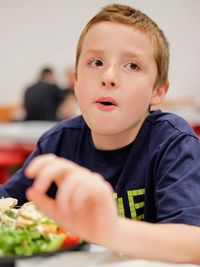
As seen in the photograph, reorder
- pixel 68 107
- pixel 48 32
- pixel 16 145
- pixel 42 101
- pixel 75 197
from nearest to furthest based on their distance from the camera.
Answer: pixel 75 197, pixel 16 145, pixel 42 101, pixel 68 107, pixel 48 32

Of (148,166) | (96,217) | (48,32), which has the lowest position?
(48,32)

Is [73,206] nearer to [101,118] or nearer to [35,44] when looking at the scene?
[101,118]

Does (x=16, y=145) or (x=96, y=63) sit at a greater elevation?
(x=96, y=63)

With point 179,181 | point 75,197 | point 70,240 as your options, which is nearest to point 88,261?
point 70,240

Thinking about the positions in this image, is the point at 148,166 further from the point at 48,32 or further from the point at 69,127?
the point at 48,32

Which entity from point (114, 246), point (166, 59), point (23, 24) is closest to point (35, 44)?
point (23, 24)

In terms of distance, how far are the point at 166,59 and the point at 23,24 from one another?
6.40 m

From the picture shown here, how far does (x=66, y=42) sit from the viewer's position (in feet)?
24.1

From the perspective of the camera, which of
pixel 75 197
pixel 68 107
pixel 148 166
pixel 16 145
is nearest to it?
pixel 75 197

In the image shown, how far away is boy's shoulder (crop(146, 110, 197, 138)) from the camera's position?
3.52ft

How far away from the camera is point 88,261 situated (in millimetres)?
724

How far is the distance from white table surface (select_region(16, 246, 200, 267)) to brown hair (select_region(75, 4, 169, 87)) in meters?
0.49

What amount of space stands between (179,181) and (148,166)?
14 cm

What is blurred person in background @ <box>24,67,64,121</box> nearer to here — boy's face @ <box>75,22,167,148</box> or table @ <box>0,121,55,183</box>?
table @ <box>0,121,55,183</box>
